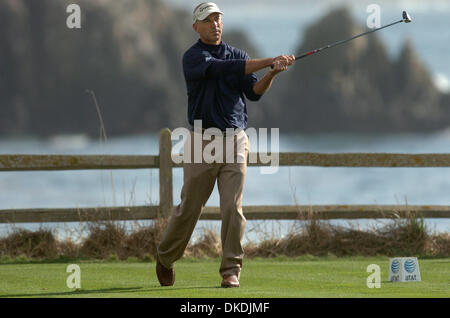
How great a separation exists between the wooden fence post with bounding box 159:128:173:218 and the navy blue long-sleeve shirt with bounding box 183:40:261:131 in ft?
11.4

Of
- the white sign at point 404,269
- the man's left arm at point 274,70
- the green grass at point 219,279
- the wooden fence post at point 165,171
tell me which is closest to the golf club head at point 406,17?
the man's left arm at point 274,70

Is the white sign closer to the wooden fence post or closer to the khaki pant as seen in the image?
the khaki pant

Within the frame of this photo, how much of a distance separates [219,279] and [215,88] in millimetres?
1960

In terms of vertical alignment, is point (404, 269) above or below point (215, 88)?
below

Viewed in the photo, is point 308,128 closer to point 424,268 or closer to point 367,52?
point 367,52

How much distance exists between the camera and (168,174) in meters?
10.4

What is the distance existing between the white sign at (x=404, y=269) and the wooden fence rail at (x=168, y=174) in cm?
305

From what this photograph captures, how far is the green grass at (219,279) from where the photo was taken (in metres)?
6.66

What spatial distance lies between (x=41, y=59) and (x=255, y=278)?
9295 centimetres

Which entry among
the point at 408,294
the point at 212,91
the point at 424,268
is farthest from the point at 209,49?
the point at 424,268

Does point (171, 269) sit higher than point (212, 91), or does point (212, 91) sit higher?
point (212, 91)

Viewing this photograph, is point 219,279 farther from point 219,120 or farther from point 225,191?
point 219,120

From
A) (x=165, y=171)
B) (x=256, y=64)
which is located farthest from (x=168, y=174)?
(x=256, y=64)

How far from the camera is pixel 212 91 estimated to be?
676 cm
